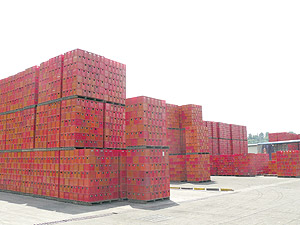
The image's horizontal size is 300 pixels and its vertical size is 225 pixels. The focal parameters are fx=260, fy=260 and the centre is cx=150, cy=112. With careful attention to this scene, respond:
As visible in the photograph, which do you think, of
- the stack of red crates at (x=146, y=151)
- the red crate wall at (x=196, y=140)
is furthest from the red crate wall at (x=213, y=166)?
the stack of red crates at (x=146, y=151)

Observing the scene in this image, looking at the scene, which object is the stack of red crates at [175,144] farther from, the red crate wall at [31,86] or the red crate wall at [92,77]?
the red crate wall at [31,86]

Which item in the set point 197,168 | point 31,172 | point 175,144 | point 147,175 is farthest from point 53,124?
point 175,144

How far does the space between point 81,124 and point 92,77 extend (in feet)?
9.58

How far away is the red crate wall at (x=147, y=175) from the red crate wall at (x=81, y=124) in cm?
225

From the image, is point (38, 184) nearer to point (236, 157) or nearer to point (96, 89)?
point (96, 89)

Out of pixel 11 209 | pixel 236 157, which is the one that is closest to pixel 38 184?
pixel 11 209

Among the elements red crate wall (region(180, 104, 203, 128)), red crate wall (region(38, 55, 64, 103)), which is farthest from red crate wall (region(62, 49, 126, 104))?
red crate wall (region(180, 104, 203, 128))

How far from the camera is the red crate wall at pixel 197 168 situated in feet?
82.7

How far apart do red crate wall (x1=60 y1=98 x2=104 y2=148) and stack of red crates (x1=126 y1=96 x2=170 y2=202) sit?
A: 1.83m

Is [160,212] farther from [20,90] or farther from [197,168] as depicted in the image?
[197,168]

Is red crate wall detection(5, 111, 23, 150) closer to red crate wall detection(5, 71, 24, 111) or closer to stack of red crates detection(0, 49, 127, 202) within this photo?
stack of red crates detection(0, 49, 127, 202)

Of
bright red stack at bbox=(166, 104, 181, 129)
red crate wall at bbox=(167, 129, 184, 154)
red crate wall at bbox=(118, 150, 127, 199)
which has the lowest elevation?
red crate wall at bbox=(118, 150, 127, 199)

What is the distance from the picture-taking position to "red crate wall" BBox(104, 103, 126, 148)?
15648mm

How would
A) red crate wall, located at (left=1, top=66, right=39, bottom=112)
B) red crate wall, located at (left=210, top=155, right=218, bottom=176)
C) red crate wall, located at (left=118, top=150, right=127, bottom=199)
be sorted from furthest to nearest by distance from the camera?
red crate wall, located at (left=210, top=155, right=218, bottom=176), red crate wall, located at (left=1, top=66, right=39, bottom=112), red crate wall, located at (left=118, top=150, right=127, bottom=199)
